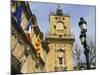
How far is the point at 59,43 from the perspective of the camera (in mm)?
2965

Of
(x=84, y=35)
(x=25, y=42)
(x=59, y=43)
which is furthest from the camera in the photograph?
(x=84, y=35)

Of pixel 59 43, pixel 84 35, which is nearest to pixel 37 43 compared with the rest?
pixel 59 43

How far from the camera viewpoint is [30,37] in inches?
111

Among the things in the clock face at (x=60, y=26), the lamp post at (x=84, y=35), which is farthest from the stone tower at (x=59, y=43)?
the lamp post at (x=84, y=35)

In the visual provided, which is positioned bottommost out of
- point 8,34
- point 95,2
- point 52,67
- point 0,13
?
point 52,67

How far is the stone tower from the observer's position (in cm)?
292

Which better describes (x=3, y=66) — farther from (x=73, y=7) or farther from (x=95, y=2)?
(x=95, y=2)

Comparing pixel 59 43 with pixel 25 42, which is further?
pixel 59 43

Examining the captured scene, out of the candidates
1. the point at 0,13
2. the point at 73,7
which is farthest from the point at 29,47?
the point at 73,7

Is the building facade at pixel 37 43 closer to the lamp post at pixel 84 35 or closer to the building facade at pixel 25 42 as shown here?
the building facade at pixel 25 42

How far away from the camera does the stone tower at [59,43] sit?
2.92 m

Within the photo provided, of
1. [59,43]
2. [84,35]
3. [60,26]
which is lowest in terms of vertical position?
[59,43]

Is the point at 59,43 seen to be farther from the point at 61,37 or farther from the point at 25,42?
the point at 25,42

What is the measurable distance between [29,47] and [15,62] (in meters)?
0.26
